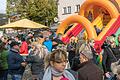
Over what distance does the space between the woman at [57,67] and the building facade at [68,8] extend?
146ft

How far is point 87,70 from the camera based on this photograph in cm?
625

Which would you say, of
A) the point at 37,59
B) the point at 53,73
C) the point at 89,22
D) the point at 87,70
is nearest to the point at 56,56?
the point at 53,73

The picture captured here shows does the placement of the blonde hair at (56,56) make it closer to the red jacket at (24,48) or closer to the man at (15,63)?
the man at (15,63)

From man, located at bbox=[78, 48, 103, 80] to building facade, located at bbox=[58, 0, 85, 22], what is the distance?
→ 43.3 meters

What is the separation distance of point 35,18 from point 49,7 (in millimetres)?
2600

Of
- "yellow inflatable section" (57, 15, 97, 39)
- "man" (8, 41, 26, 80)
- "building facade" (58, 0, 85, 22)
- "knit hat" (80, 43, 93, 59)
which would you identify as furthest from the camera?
"building facade" (58, 0, 85, 22)

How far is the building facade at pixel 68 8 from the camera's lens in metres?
50.1

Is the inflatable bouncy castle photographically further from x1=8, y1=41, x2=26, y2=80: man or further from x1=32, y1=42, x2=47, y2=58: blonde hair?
x1=32, y1=42, x2=47, y2=58: blonde hair

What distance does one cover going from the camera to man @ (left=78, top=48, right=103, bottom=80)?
621 cm

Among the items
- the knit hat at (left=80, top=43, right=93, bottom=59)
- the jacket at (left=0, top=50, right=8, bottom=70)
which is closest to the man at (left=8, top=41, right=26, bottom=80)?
the jacket at (left=0, top=50, right=8, bottom=70)

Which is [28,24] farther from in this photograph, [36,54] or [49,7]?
[49,7]

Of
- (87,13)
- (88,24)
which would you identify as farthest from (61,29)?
(88,24)

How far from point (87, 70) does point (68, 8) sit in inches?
1791

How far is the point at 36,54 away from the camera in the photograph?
32.1ft
